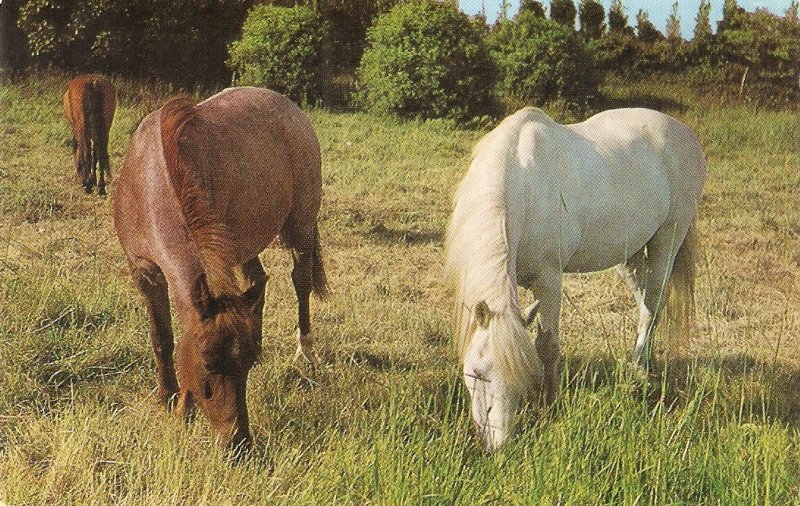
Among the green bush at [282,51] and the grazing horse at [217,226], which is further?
the green bush at [282,51]

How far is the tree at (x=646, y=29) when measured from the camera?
284cm

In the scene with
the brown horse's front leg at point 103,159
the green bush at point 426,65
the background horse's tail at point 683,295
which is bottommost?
the background horse's tail at point 683,295

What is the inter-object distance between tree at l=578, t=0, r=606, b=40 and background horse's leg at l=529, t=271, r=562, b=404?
925mm

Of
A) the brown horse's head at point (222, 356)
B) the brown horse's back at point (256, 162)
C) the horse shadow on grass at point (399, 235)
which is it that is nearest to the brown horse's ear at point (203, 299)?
the brown horse's head at point (222, 356)

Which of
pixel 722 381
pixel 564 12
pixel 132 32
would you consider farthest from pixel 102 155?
pixel 722 381

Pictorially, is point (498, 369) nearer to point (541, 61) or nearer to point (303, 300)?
point (303, 300)

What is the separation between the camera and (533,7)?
2.89 meters

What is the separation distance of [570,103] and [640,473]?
57.1 inches

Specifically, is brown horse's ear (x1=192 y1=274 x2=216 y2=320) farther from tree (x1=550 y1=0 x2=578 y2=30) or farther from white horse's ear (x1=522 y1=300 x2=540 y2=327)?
tree (x1=550 y1=0 x2=578 y2=30)

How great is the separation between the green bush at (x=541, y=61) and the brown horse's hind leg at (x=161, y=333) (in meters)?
1.49

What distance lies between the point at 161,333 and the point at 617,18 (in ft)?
6.52

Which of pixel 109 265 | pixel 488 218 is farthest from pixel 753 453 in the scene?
pixel 109 265

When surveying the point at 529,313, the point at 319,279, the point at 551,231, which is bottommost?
the point at 319,279

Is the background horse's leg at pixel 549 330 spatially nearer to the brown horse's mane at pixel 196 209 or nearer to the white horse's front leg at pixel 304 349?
the white horse's front leg at pixel 304 349
